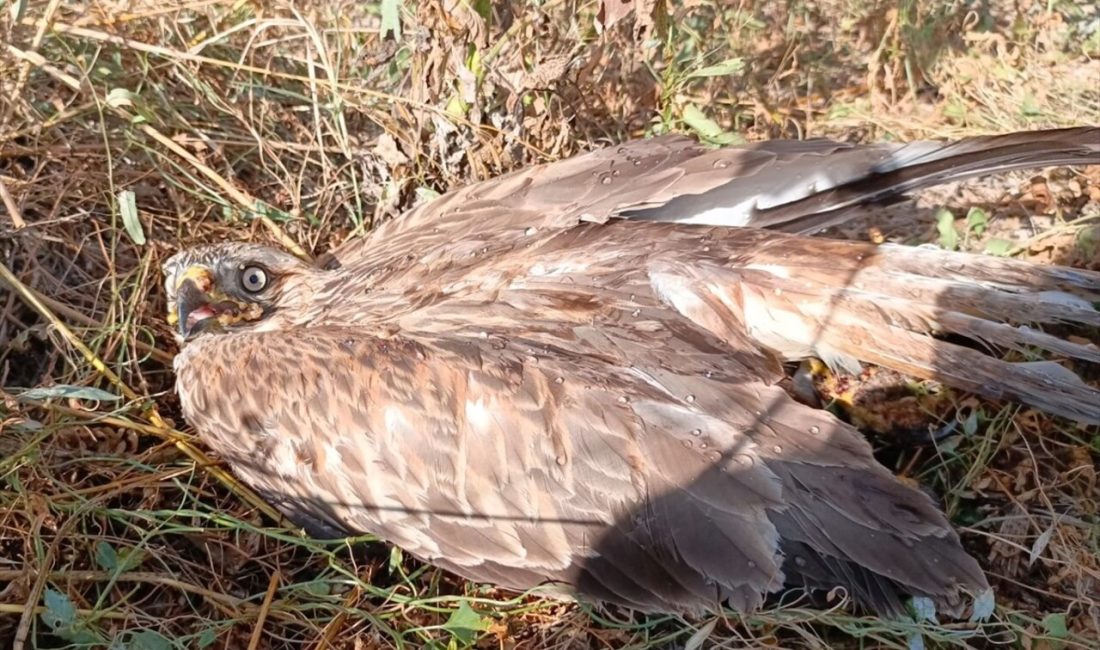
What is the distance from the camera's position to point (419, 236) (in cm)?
309

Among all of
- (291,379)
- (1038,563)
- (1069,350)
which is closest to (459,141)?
(291,379)

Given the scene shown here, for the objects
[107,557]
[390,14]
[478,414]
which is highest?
[390,14]

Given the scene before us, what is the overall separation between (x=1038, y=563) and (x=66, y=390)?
→ 2.79m

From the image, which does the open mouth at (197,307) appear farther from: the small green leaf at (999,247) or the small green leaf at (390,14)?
the small green leaf at (999,247)

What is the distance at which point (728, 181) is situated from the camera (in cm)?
283

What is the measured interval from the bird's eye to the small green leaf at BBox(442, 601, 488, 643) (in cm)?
129

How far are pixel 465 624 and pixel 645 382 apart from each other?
814 millimetres

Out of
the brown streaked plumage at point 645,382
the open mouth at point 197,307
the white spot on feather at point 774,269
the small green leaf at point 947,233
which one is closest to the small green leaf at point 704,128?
the brown streaked plumage at point 645,382

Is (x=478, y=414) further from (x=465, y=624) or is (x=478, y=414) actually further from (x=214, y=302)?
(x=214, y=302)

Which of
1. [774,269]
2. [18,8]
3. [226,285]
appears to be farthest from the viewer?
[226,285]

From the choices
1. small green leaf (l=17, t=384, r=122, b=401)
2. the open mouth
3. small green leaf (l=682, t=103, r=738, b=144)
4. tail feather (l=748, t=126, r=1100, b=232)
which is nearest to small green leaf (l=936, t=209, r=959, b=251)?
tail feather (l=748, t=126, r=1100, b=232)

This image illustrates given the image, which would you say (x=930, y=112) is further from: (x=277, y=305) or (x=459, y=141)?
(x=277, y=305)

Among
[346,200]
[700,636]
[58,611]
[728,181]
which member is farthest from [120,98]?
[700,636]

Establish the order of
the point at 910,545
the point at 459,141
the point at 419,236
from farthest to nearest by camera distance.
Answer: the point at 459,141 → the point at 419,236 → the point at 910,545
